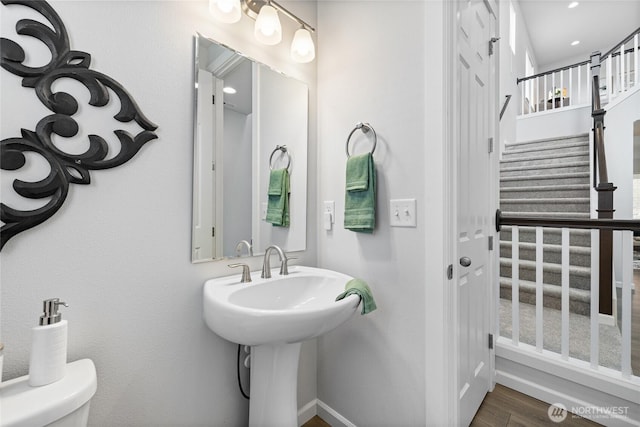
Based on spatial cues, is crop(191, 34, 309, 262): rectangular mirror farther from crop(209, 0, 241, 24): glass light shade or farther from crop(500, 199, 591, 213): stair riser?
crop(500, 199, 591, 213): stair riser

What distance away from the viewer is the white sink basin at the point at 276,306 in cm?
84

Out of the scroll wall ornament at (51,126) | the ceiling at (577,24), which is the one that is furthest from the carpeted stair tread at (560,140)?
the scroll wall ornament at (51,126)

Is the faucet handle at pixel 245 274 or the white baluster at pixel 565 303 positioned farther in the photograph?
the white baluster at pixel 565 303

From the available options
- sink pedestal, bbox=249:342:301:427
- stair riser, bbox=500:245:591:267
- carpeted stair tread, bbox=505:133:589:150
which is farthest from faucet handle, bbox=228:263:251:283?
carpeted stair tread, bbox=505:133:589:150

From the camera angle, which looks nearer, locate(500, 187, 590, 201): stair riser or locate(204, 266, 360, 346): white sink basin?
locate(204, 266, 360, 346): white sink basin

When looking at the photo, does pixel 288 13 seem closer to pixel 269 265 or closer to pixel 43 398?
pixel 269 265

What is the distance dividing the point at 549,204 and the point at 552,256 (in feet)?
2.50

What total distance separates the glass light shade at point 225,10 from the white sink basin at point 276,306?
1059 millimetres

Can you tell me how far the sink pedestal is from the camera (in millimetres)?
1090

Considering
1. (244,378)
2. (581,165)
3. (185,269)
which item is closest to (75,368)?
(185,269)

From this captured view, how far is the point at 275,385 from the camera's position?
1.09 meters

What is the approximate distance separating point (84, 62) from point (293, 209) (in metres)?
0.95

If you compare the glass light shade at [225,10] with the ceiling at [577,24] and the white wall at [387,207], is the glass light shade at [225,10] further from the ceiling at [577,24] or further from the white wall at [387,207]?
the ceiling at [577,24]

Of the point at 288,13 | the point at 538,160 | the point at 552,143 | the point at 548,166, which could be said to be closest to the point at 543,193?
the point at 548,166
